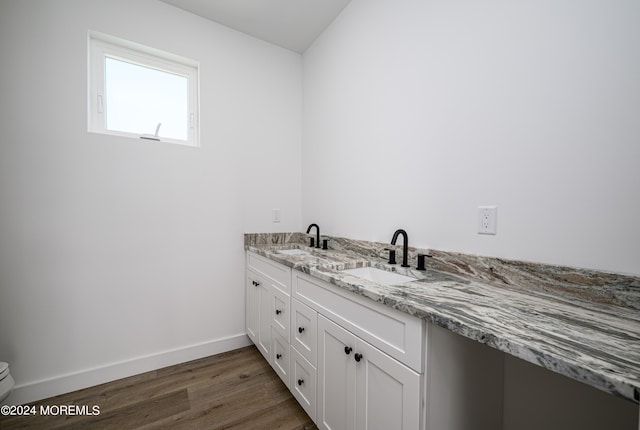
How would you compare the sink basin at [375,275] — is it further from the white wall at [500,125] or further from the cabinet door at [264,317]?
the cabinet door at [264,317]

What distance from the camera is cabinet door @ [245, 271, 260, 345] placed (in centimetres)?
194

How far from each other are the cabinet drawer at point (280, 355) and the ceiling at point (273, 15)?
7.49 feet

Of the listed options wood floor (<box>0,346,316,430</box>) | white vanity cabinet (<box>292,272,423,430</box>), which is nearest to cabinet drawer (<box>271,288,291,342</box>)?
white vanity cabinet (<box>292,272,423,430</box>)

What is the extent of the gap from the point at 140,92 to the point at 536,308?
2.57 meters

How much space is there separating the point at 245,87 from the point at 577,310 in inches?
95.1

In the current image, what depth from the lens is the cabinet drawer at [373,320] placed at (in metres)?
0.79

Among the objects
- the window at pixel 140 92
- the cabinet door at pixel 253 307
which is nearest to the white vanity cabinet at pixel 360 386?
the cabinet door at pixel 253 307

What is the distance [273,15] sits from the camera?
6.45ft

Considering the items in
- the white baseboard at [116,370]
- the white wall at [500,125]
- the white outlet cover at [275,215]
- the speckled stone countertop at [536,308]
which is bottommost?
the white baseboard at [116,370]

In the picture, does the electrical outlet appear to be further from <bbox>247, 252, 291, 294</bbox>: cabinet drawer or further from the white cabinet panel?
the white cabinet panel

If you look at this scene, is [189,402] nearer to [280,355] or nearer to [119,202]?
Result: [280,355]

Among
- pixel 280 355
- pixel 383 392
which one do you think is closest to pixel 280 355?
pixel 280 355

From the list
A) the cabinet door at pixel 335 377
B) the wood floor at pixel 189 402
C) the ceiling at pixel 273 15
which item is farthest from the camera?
the ceiling at pixel 273 15

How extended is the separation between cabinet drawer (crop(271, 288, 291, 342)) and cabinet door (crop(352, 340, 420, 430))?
24.0 inches
